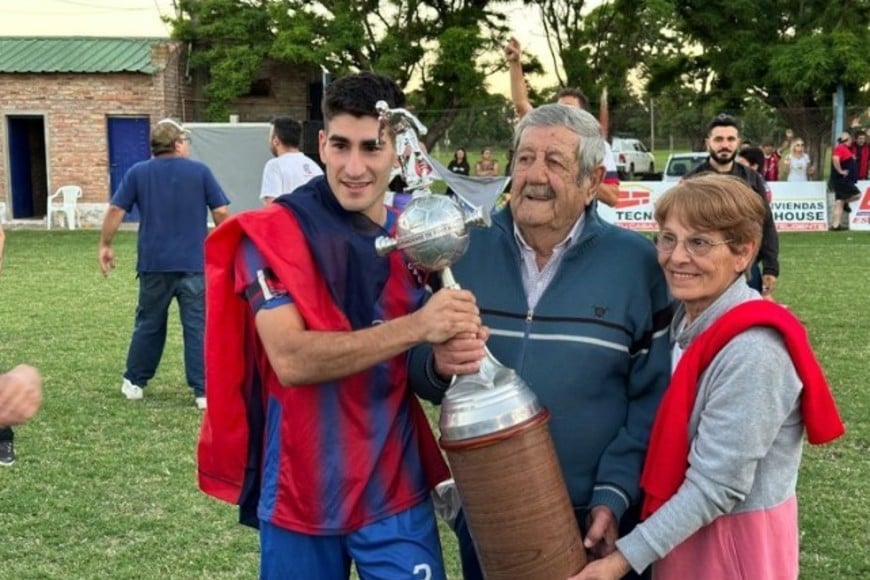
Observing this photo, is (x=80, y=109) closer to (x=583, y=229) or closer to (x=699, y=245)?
(x=583, y=229)

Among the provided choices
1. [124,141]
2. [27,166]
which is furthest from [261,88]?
[27,166]

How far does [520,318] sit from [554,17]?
32146 millimetres

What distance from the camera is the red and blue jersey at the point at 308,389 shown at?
7.91 ft

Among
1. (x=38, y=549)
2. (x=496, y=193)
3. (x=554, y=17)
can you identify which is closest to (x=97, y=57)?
(x=554, y=17)

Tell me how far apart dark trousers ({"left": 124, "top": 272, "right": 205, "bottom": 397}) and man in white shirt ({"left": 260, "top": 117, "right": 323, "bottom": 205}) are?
1.47 metres

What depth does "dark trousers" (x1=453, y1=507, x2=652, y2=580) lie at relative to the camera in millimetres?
2580

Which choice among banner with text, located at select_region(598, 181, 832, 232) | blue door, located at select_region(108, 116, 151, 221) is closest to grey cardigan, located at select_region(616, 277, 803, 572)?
banner with text, located at select_region(598, 181, 832, 232)

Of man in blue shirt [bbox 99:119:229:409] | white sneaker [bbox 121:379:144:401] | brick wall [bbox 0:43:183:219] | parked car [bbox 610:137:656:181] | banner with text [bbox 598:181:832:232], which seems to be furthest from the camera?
brick wall [bbox 0:43:183:219]

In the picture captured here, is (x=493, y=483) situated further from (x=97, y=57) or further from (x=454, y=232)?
(x=97, y=57)

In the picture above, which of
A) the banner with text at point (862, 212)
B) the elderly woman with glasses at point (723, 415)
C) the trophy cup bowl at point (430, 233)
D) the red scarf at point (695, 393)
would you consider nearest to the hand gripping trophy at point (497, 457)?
the trophy cup bowl at point (430, 233)

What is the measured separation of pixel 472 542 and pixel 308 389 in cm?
61

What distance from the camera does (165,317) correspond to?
7.73m

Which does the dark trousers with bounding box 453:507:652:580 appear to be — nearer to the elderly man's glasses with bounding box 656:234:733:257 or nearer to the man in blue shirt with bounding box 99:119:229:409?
the elderly man's glasses with bounding box 656:234:733:257

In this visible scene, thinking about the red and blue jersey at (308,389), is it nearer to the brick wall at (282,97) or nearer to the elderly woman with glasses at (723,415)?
the elderly woman with glasses at (723,415)
